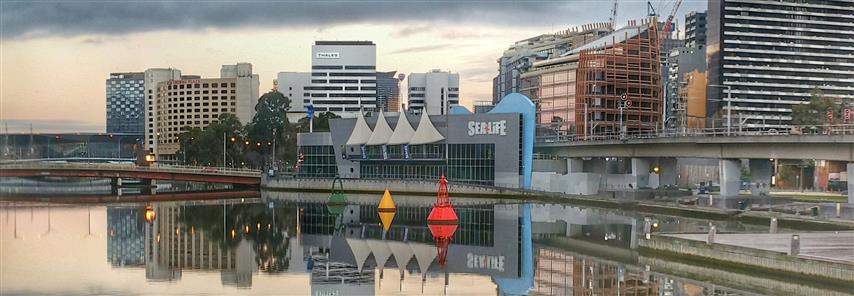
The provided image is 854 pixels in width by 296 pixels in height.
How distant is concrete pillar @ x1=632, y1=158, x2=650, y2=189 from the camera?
10899cm

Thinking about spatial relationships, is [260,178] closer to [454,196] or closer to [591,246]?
[454,196]

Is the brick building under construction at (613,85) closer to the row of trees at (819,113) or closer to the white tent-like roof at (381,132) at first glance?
the row of trees at (819,113)

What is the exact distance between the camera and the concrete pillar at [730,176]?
87.8 meters

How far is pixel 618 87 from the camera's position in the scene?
175m

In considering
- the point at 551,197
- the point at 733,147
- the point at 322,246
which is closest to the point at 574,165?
the point at 551,197

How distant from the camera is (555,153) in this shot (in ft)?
421

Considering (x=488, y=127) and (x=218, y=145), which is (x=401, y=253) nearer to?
(x=488, y=127)

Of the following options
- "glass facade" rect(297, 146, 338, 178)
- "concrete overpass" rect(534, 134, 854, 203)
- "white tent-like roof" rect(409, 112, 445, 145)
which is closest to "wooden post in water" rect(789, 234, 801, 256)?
"concrete overpass" rect(534, 134, 854, 203)

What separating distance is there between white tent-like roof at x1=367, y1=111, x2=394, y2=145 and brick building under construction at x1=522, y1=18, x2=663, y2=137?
4576cm

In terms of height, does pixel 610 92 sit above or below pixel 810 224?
above

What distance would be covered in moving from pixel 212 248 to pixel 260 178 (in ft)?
286

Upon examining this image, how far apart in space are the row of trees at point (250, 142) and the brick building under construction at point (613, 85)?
Result: 41392mm

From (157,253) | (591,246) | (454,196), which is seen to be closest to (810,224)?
(591,246)

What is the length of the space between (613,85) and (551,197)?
73.7 m
